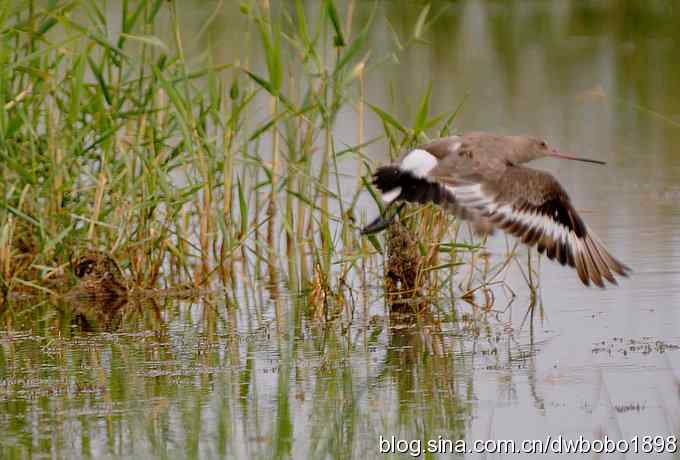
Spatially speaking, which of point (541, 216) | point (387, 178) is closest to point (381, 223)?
point (387, 178)

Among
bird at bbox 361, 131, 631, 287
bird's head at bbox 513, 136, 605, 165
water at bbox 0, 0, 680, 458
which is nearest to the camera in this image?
water at bbox 0, 0, 680, 458

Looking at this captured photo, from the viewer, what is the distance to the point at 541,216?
20.8 feet

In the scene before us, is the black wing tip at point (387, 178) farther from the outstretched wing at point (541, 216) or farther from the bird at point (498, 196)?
the outstretched wing at point (541, 216)

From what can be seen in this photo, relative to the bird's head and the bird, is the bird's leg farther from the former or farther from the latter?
the bird's head

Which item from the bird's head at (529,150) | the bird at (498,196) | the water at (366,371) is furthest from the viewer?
the bird's head at (529,150)

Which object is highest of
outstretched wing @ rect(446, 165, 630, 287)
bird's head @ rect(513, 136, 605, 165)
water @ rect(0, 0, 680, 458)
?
bird's head @ rect(513, 136, 605, 165)

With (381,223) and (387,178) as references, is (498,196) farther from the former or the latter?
(381,223)

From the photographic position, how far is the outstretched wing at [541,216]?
20.5 feet

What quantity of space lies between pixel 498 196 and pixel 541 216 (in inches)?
8.2

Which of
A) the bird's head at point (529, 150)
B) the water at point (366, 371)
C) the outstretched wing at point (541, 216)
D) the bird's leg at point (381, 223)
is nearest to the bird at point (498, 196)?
the outstretched wing at point (541, 216)

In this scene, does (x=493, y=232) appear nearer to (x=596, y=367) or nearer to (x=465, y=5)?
(x=596, y=367)

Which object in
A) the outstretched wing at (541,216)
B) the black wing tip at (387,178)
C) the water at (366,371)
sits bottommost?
the water at (366,371)

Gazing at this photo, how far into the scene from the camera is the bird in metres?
6.24

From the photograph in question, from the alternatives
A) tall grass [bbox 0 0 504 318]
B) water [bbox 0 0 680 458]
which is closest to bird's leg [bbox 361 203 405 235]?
tall grass [bbox 0 0 504 318]
